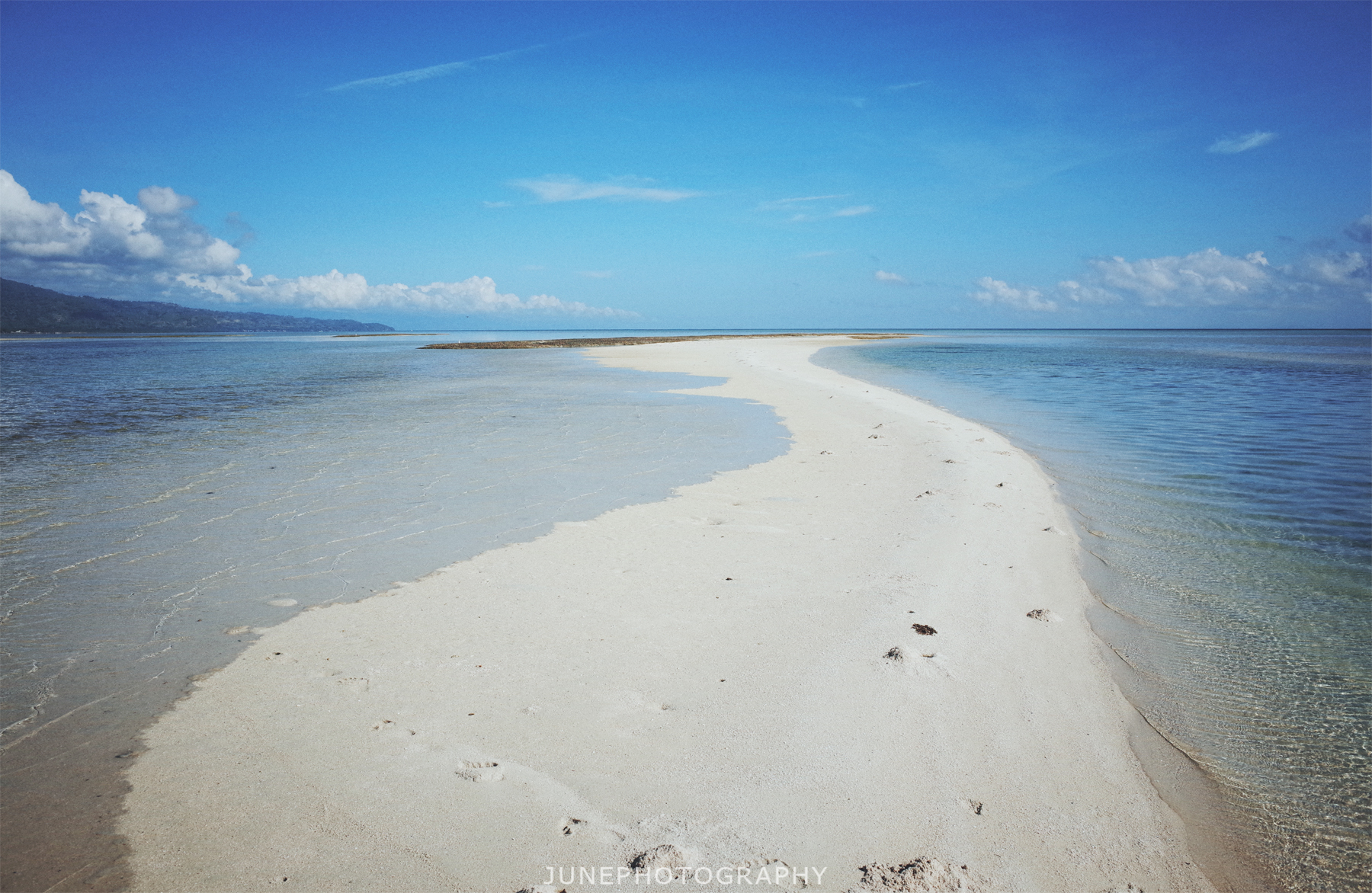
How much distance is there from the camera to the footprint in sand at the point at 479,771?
10.4 ft

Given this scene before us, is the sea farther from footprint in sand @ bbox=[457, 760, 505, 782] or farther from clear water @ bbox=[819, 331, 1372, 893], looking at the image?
footprint in sand @ bbox=[457, 760, 505, 782]

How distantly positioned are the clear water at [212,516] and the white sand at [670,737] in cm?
36

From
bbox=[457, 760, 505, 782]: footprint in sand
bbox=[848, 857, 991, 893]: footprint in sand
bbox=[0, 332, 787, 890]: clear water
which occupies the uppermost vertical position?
bbox=[457, 760, 505, 782]: footprint in sand

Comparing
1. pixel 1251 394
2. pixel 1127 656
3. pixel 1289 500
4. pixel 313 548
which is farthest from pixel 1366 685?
pixel 1251 394

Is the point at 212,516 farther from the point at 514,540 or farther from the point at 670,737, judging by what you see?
the point at 670,737

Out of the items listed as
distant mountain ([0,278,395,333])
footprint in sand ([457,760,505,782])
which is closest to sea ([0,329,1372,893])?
footprint in sand ([457,760,505,782])

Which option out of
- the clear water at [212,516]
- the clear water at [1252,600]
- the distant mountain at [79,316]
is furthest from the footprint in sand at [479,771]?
the distant mountain at [79,316]

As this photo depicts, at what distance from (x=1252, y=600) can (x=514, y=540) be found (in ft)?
21.8

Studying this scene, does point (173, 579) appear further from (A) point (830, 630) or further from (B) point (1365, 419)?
(B) point (1365, 419)

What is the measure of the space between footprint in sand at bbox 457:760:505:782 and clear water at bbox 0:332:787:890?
1.34m

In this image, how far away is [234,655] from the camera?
437 centimetres

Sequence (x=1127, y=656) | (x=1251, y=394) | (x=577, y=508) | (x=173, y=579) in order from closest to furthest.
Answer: (x=1127, y=656), (x=173, y=579), (x=577, y=508), (x=1251, y=394)

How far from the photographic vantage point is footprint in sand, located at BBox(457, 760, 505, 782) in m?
3.16

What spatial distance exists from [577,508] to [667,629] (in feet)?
11.2
